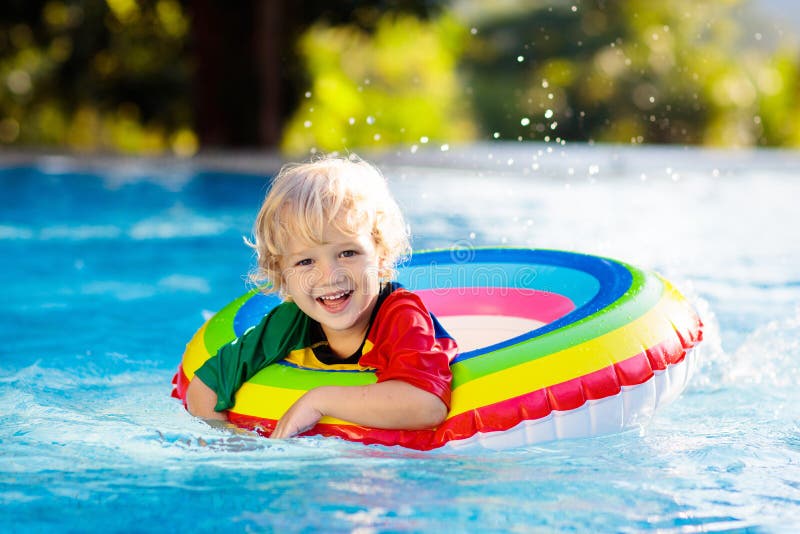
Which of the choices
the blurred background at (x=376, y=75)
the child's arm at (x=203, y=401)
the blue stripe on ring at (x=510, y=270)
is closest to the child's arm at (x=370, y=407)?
the child's arm at (x=203, y=401)

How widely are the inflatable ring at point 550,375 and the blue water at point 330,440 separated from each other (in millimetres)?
71

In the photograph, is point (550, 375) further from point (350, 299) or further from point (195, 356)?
point (195, 356)

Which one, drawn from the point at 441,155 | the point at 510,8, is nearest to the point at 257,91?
the point at 441,155

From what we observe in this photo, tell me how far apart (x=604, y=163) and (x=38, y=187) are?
16.3ft

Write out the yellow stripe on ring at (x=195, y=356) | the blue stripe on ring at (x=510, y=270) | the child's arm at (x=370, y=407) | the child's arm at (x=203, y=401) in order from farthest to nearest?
the blue stripe on ring at (x=510, y=270), the yellow stripe on ring at (x=195, y=356), the child's arm at (x=203, y=401), the child's arm at (x=370, y=407)

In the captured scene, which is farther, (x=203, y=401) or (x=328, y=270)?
(x=203, y=401)

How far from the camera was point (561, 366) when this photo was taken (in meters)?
2.65

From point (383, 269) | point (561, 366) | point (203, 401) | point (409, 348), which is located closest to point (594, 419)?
point (561, 366)

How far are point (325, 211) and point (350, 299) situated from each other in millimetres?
227

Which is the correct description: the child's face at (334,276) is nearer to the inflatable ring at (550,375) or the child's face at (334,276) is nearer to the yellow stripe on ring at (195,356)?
the inflatable ring at (550,375)

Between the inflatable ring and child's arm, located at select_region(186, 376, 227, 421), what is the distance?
0.18 ft

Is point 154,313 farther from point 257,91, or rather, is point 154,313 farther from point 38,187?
point 257,91

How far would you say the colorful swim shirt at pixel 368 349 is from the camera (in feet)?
8.29

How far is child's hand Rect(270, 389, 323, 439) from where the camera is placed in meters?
2.55
